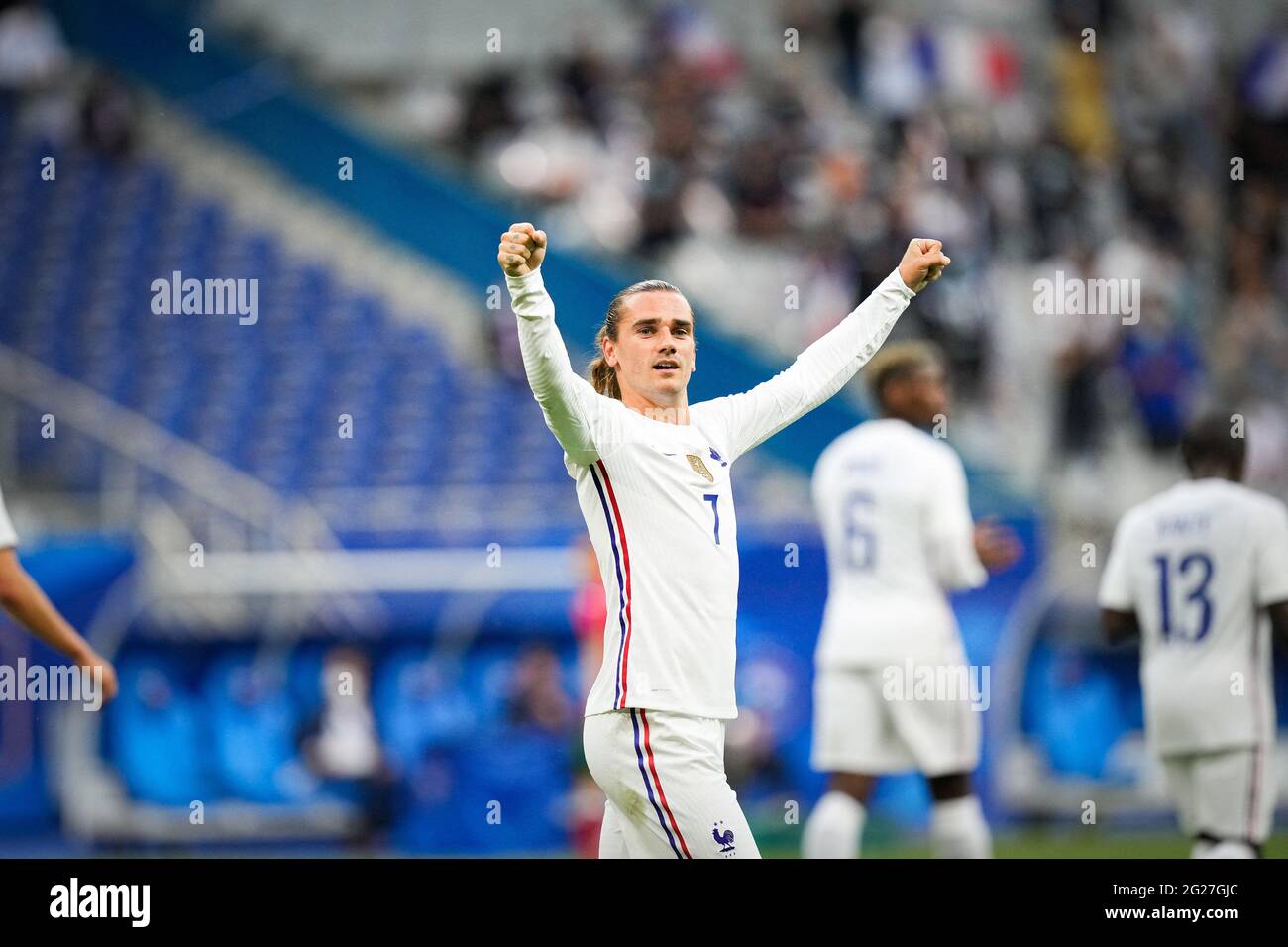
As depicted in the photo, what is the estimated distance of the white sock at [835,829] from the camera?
7.25 meters

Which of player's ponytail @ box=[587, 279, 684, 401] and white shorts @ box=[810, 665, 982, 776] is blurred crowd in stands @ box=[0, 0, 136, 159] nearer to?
white shorts @ box=[810, 665, 982, 776]

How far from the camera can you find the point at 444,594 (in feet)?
34.9

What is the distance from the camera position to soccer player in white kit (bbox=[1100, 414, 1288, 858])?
6.77 m

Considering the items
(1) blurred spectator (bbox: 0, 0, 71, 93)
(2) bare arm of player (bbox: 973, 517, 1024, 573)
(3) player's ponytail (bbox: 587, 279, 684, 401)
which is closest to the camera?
(3) player's ponytail (bbox: 587, 279, 684, 401)

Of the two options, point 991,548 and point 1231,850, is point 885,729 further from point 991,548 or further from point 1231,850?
point 1231,850

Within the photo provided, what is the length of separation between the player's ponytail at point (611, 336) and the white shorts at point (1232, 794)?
3097mm

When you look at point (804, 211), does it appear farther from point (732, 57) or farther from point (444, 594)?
point (444, 594)

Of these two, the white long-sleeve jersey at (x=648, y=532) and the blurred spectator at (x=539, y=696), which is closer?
the white long-sleeve jersey at (x=648, y=532)

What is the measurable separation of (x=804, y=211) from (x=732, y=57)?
2.63 meters

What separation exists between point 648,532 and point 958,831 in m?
3.07

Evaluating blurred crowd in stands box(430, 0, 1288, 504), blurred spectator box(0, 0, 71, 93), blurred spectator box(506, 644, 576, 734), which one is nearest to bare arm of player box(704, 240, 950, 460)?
blurred spectator box(506, 644, 576, 734)
